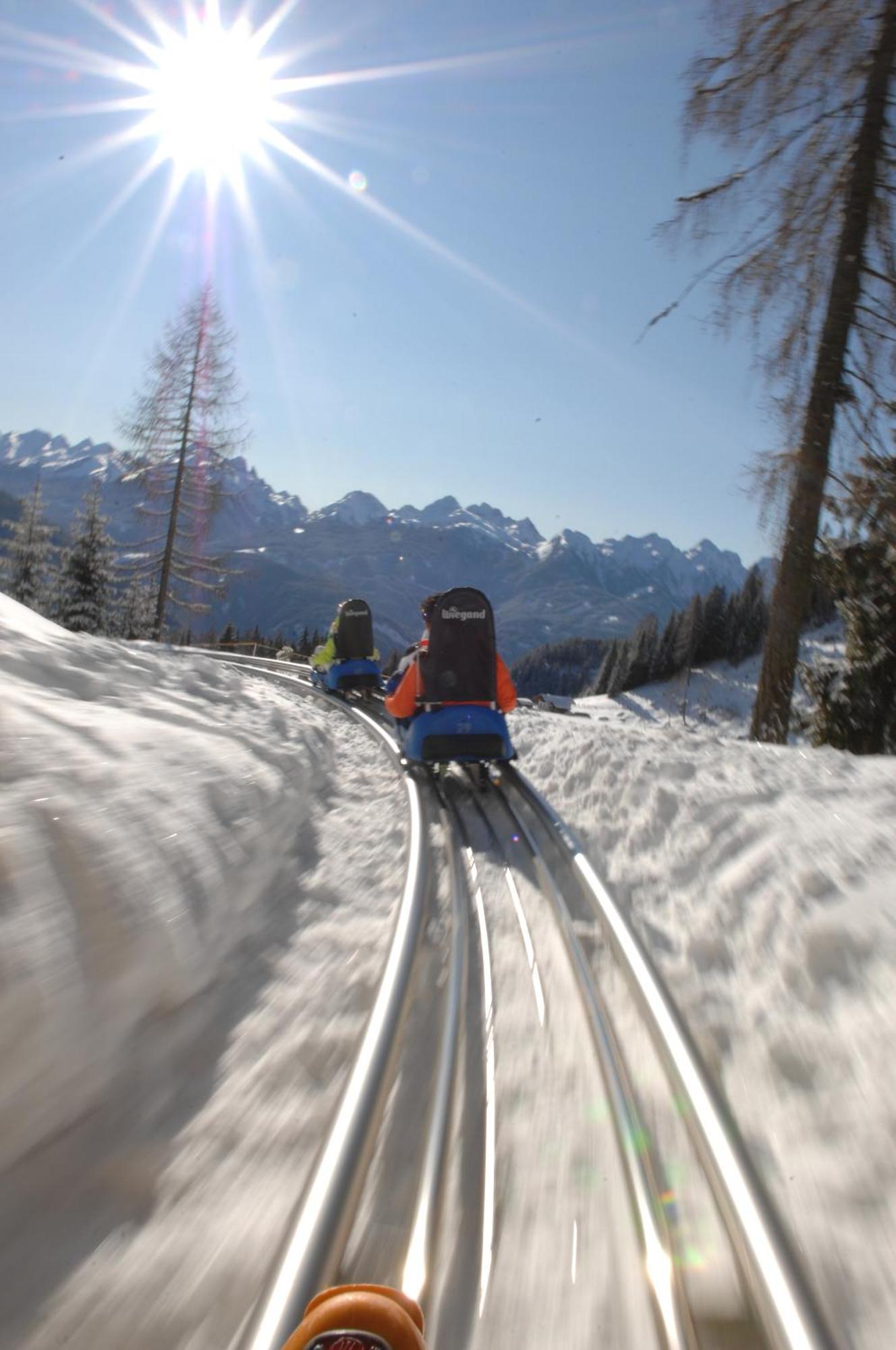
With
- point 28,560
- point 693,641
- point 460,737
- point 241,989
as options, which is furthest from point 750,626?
point 241,989

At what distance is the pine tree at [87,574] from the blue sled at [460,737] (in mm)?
25890

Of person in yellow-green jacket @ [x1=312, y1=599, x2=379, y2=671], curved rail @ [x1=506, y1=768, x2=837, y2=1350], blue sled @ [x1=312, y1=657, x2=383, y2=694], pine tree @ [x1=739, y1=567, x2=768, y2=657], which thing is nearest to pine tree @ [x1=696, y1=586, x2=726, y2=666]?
pine tree @ [x1=739, y1=567, x2=768, y2=657]

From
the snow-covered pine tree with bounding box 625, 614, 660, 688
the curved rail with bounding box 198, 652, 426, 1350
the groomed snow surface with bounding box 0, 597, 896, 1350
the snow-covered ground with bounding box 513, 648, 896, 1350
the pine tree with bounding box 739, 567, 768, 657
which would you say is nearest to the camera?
the curved rail with bounding box 198, 652, 426, 1350

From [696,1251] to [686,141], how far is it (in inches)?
356

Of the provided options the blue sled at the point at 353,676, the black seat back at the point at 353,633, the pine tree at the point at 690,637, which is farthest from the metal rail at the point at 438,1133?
the pine tree at the point at 690,637

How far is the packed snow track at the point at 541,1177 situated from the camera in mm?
1586

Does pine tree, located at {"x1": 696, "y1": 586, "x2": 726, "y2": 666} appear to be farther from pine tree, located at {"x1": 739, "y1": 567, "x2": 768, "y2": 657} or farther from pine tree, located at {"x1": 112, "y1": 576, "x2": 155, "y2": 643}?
pine tree, located at {"x1": 112, "y1": 576, "x2": 155, "y2": 643}

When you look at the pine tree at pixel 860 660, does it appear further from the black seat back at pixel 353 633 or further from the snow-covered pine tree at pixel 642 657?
the snow-covered pine tree at pixel 642 657

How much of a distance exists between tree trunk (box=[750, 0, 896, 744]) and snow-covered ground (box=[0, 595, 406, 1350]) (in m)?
5.10

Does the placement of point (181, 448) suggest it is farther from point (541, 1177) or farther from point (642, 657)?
point (642, 657)

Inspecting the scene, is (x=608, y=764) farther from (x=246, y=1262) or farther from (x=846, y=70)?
(x=846, y=70)

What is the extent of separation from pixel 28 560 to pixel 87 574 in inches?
183

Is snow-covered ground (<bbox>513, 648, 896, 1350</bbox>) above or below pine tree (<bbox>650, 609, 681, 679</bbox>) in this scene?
below

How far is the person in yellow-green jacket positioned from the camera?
13422 millimetres
